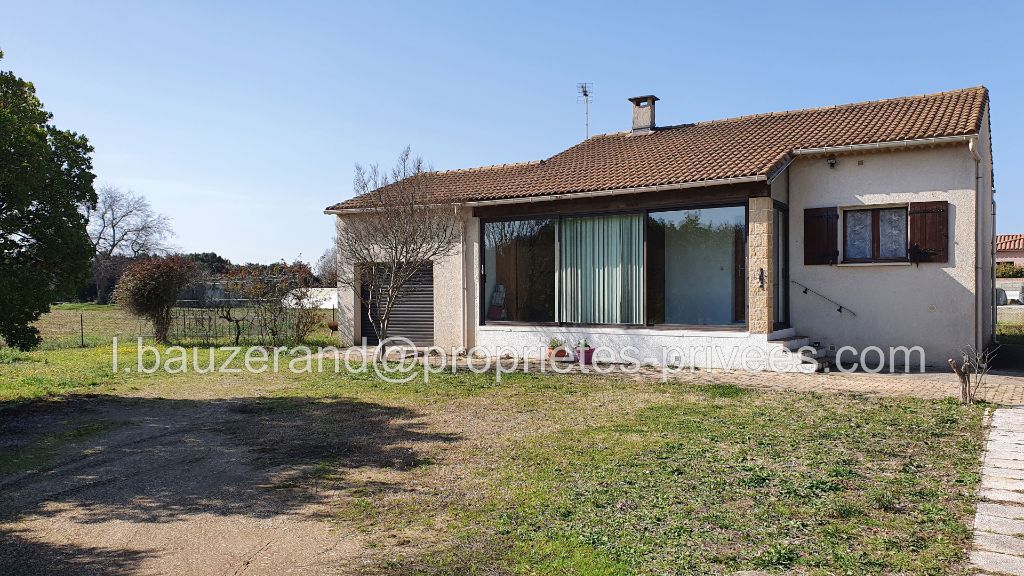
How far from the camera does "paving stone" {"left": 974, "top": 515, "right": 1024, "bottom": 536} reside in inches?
169

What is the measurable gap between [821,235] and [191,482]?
1177 centimetres

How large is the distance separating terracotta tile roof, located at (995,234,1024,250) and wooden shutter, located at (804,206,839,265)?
32646mm

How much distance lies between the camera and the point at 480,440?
286 inches

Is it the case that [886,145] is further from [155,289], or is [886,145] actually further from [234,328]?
[155,289]

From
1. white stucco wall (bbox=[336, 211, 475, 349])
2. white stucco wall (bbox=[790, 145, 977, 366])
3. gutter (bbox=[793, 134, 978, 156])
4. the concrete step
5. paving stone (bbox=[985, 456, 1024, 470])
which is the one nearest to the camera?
paving stone (bbox=[985, 456, 1024, 470])

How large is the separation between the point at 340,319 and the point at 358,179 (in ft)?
18.0

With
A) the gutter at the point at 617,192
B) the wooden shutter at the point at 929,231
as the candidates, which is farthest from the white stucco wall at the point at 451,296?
the wooden shutter at the point at 929,231

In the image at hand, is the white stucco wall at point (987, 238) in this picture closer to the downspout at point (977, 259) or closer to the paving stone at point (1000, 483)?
the downspout at point (977, 259)

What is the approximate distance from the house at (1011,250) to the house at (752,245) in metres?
25.6

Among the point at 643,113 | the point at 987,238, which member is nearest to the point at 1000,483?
the point at 987,238

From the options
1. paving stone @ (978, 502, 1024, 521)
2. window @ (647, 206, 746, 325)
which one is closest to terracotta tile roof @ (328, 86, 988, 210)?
window @ (647, 206, 746, 325)

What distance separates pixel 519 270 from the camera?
51.7ft

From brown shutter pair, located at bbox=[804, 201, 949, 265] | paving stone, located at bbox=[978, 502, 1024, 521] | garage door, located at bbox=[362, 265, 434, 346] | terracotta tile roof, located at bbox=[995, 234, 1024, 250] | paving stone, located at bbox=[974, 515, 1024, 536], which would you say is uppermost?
terracotta tile roof, located at bbox=[995, 234, 1024, 250]

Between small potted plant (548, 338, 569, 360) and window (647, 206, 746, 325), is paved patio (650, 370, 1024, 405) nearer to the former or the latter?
window (647, 206, 746, 325)
